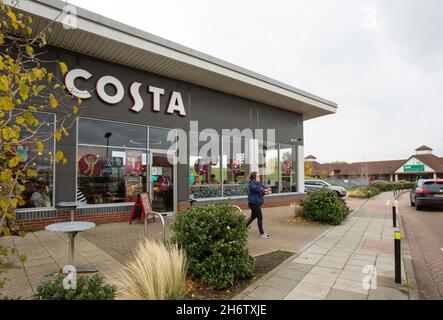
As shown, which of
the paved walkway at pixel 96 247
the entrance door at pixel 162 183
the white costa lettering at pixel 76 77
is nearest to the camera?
the paved walkway at pixel 96 247

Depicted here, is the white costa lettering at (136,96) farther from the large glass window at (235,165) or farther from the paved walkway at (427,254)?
the paved walkway at (427,254)

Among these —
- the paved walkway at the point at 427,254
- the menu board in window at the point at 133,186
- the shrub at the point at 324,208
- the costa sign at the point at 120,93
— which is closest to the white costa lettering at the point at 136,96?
the costa sign at the point at 120,93

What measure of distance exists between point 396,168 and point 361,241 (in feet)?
222

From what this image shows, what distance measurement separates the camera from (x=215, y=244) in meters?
4.39

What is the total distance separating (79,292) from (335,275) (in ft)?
13.0

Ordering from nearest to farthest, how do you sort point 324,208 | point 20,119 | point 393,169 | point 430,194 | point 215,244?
point 20,119 < point 215,244 < point 324,208 < point 430,194 < point 393,169

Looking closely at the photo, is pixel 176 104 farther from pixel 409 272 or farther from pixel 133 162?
pixel 409 272

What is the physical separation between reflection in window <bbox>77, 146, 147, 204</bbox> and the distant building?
4976 cm

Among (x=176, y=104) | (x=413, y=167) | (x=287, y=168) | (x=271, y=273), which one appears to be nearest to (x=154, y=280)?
(x=271, y=273)

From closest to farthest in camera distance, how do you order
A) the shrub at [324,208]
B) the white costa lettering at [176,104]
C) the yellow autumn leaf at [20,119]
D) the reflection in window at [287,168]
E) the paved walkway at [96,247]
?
the yellow autumn leaf at [20,119], the paved walkway at [96,247], the shrub at [324,208], the white costa lettering at [176,104], the reflection in window at [287,168]

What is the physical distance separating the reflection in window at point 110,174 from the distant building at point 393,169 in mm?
49761

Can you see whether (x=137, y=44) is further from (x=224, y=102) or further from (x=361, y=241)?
(x=361, y=241)

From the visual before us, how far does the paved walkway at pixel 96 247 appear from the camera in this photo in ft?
14.8
